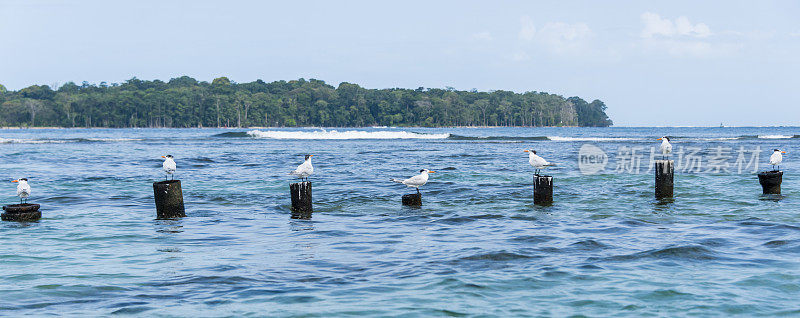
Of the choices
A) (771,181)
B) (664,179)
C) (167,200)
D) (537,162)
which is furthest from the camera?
(771,181)

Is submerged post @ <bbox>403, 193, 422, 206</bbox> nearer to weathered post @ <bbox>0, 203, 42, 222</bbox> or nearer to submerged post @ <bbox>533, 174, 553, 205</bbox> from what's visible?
submerged post @ <bbox>533, 174, 553, 205</bbox>

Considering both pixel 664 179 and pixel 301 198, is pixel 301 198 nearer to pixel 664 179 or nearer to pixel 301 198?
pixel 301 198

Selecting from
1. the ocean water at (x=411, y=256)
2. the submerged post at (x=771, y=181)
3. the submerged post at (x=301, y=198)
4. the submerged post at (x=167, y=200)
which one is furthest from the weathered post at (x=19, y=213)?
the submerged post at (x=771, y=181)

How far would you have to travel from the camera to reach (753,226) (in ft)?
41.9

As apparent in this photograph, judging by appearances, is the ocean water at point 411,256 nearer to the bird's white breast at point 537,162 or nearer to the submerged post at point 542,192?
the submerged post at point 542,192

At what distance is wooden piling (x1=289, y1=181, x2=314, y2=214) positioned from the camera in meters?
14.9

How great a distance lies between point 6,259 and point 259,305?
201 inches

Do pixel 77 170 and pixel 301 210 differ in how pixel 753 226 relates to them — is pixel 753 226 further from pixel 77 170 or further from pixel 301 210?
pixel 77 170

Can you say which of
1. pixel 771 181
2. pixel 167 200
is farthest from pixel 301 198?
pixel 771 181

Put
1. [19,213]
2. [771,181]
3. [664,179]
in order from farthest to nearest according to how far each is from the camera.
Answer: [771,181] < [664,179] < [19,213]

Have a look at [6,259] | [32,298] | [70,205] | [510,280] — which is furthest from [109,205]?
[510,280]

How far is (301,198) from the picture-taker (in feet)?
49.0

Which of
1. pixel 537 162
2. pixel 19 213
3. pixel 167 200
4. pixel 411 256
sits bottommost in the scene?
pixel 411 256

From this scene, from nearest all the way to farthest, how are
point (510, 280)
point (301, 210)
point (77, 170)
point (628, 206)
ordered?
point (510, 280) → point (301, 210) → point (628, 206) → point (77, 170)
